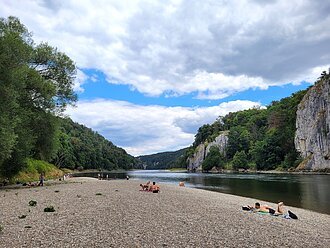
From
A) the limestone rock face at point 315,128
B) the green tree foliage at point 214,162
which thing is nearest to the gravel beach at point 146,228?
the limestone rock face at point 315,128

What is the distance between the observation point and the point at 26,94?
37.9 meters

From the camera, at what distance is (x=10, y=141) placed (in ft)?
94.5

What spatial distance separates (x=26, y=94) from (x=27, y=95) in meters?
0.42

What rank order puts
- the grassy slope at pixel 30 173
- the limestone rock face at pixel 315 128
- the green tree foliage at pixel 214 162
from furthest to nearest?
the green tree foliage at pixel 214 162 < the limestone rock face at pixel 315 128 < the grassy slope at pixel 30 173

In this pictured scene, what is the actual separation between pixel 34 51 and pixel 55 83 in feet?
16.2

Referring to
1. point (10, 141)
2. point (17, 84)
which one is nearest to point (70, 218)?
point (10, 141)

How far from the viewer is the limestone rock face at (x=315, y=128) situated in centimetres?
11250

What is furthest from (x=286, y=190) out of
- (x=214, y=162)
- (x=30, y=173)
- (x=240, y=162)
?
(x=214, y=162)

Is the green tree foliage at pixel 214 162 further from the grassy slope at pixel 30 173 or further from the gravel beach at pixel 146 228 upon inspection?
the gravel beach at pixel 146 228

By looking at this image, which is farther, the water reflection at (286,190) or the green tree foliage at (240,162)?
the green tree foliage at (240,162)

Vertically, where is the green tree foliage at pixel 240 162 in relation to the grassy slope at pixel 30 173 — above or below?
above

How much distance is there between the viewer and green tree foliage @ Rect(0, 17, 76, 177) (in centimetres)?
3067

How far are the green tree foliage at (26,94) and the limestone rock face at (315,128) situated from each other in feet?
314

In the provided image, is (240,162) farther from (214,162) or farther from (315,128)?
(315,128)
